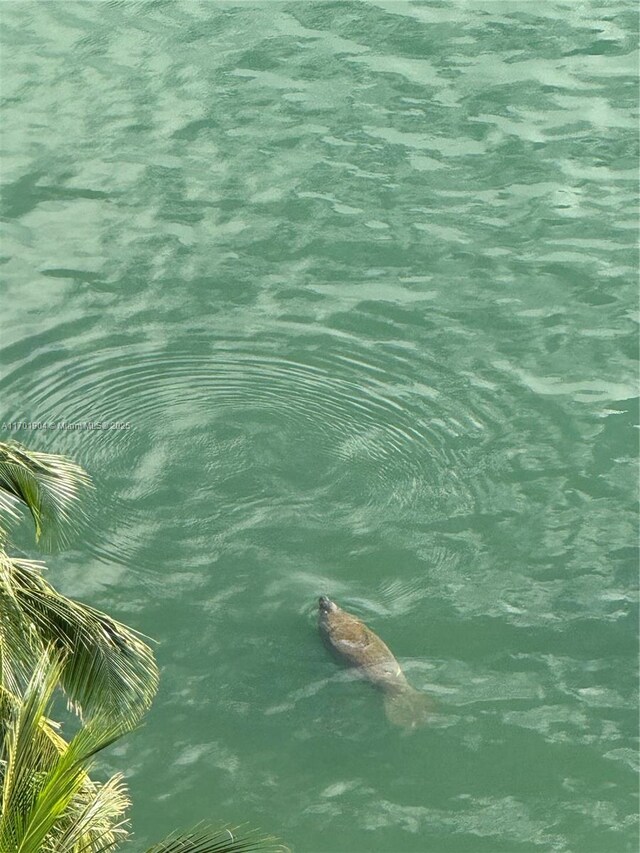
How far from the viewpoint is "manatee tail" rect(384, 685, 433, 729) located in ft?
37.9

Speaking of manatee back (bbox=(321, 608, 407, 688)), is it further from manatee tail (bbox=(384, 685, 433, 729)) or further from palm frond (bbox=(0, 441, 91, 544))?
palm frond (bbox=(0, 441, 91, 544))

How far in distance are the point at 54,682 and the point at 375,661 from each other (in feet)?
18.9

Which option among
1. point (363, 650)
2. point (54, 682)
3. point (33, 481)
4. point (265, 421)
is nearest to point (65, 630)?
point (33, 481)

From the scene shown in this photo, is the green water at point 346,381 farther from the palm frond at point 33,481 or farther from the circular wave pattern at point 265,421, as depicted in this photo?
the palm frond at point 33,481

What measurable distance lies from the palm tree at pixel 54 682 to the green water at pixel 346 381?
2781 mm

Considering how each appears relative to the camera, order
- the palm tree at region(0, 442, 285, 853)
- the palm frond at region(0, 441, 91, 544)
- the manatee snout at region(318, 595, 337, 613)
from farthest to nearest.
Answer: the manatee snout at region(318, 595, 337, 613) → the palm frond at region(0, 441, 91, 544) → the palm tree at region(0, 442, 285, 853)

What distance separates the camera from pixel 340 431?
47.6 ft

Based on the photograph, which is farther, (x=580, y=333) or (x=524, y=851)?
(x=580, y=333)

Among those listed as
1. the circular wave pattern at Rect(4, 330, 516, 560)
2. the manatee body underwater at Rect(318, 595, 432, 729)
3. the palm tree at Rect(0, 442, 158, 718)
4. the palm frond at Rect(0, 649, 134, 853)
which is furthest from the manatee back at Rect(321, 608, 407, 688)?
the palm frond at Rect(0, 649, 134, 853)

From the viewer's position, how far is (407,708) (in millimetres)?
11562

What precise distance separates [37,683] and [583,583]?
7580 mm

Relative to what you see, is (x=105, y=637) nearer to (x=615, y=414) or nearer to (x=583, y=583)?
(x=583, y=583)

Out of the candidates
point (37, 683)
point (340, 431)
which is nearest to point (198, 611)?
point (340, 431)

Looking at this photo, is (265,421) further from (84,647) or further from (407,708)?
(84,647)
